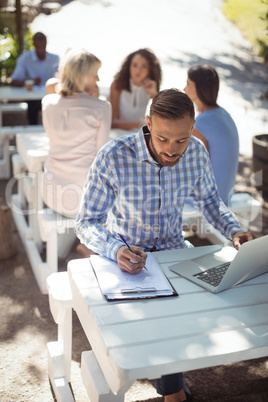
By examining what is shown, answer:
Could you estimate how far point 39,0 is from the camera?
18.2m

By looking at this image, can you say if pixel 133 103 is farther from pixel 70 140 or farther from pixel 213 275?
pixel 213 275

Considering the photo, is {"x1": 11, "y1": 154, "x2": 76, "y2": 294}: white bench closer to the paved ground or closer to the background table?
the paved ground

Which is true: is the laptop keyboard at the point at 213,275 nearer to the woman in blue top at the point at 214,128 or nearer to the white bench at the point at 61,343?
the white bench at the point at 61,343

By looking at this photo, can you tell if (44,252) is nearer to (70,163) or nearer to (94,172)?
(70,163)

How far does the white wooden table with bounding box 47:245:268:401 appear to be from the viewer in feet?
5.56

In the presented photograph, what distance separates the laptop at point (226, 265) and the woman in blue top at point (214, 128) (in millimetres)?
1196

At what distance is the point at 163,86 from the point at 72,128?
750cm

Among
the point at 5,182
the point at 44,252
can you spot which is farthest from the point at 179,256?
the point at 5,182

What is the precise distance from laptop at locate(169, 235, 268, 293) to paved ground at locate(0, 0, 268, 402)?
87 centimetres

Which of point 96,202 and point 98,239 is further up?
point 96,202

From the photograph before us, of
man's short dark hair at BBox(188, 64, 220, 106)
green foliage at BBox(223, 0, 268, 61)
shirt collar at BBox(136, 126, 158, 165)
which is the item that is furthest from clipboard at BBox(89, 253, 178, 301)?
green foliage at BBox(223, 0, 268, 61)

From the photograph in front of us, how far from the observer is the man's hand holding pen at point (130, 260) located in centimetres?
215

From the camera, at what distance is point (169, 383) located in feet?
8.04

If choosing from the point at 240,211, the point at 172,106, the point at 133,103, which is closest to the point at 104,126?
the point at 240,211
